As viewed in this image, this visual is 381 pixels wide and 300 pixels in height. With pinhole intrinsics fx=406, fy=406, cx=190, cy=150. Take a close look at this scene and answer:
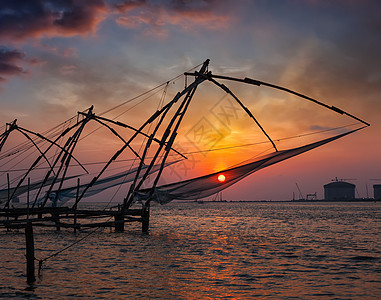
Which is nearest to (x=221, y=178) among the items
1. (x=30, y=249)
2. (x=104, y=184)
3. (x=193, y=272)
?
(x=193, y=272)

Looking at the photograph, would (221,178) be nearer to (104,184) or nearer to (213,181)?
(213,181)

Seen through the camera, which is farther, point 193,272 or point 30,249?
point 193,272

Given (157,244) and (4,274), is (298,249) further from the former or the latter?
(4,274)

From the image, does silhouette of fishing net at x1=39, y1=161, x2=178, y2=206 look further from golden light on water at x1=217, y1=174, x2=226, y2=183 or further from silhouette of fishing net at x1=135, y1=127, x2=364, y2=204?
golden light on water at x1=217, y1=174, x2=226, y2=183

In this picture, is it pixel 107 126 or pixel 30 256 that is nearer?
pixel 30 256

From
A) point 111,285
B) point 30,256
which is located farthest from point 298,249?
point 30,256

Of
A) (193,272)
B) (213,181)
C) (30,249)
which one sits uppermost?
(213,181)

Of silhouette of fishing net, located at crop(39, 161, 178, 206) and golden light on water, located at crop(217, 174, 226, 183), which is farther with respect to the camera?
silhouette of fishing net, located at crop(39, 161, 178, 206)

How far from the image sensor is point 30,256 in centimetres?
996

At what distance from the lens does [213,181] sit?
14453 mm

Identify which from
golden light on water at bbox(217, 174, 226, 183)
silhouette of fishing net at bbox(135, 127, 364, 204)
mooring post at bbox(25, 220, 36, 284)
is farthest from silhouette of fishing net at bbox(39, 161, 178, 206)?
mooring post at bbox(25, 220, 36, 284)

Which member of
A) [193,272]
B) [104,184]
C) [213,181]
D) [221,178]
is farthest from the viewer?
[104,184]

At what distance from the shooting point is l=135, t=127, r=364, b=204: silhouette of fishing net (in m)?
13.2

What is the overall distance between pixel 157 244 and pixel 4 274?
30.5ft
